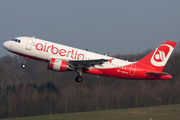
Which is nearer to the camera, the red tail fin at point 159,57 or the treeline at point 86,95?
the red tail fin at point 159,57

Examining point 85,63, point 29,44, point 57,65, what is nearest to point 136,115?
point 85,63

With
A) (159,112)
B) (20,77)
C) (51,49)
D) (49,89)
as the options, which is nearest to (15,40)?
(51,49)

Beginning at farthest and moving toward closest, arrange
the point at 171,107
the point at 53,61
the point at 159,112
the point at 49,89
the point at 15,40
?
the point at 49,89 → the point at 171,107 → the point at 159,112 → the point at 15,40 → the point at 53,61

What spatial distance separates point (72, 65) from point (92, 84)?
29.0 m

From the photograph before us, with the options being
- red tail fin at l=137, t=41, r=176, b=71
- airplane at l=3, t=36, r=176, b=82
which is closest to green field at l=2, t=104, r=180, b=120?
red tail fin at l=137, t=41, r=176, b=71

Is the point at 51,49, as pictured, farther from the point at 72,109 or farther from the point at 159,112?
the point at 72,109

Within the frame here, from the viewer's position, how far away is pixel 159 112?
49.4 metres

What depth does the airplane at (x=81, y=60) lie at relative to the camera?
32.6 meters

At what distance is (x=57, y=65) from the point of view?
31969mm

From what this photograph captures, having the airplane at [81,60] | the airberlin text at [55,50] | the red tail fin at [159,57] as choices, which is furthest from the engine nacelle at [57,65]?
the red tail fin at [159,57]

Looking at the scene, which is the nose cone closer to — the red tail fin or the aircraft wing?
the aircraft wing

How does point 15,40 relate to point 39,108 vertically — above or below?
above

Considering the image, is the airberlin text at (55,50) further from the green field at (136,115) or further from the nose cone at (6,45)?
the green field at (136,115)

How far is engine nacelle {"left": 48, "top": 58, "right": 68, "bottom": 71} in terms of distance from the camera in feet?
105
